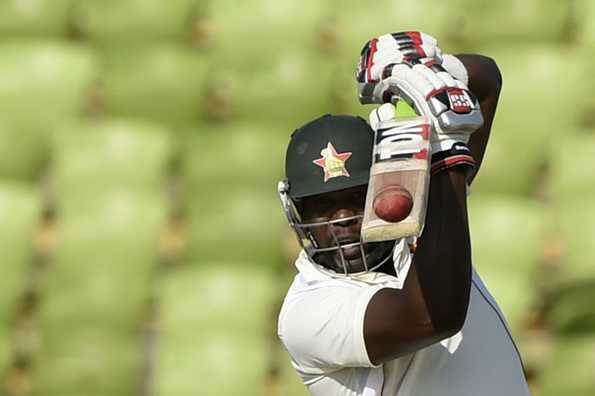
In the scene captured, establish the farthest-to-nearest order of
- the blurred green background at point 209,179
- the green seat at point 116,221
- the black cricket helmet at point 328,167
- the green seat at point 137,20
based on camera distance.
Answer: the green seat at point 137,20 < the green seat at point 116,221 < the blurred green background at point 209,179 < the black cricket helmet at point 328,167

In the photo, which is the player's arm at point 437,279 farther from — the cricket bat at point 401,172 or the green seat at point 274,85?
the green seat at point 274,85

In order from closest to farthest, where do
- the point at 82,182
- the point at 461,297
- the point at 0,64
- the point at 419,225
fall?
the point at 419,225 → the point at 461,297 → the point at 82,182 → the point at 0,64

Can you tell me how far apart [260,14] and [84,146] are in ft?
3.66

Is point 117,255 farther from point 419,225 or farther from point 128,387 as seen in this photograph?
point 419,225


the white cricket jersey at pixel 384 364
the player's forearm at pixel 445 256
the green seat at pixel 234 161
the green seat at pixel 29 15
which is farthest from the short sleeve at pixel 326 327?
the green seat at pixel 29 15

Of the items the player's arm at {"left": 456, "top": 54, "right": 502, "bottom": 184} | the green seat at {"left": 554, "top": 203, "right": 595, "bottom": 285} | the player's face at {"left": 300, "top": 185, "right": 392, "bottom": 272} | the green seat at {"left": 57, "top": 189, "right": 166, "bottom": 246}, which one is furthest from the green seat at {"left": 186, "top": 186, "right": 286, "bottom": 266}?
the player's face at {"left": 300, "top": 185, "right": 392, "bottom": 272}

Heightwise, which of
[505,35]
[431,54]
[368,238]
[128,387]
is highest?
[431,54]

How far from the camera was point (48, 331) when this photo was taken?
5.77 m

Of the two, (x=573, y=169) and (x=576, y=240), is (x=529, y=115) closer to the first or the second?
(x=573, y=169)

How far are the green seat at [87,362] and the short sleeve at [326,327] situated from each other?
10.1ft

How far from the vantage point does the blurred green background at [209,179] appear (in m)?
5.54

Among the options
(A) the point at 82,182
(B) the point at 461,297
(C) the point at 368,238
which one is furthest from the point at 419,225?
(A) the point at 82,182

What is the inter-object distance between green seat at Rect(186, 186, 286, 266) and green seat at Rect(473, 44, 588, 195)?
0.98 metres

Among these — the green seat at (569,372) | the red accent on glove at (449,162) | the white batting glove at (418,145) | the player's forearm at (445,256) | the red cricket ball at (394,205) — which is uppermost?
the white batting glove at (418,145)
